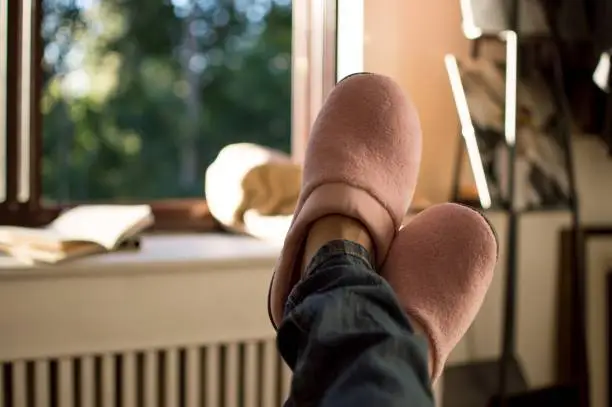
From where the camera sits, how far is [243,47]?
5.92 ft

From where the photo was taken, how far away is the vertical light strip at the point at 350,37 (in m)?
1.50

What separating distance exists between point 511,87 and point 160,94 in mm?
777

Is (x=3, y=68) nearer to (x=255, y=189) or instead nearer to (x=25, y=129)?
(x=25, y=129)

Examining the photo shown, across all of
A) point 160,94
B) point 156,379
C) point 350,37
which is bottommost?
point 156,379

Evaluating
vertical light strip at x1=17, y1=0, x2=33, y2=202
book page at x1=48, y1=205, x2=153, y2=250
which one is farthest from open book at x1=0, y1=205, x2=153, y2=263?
vertical light strip at x1=17, y1=0, x2=33, y2=202

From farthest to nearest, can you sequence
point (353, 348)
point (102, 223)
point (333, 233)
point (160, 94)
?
point (160, 94), point (102, 223), point (333, 233), point (353, 348)

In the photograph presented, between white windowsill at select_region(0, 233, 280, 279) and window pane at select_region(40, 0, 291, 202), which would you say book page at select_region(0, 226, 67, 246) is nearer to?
white windowsill at select_region(0, 233, 280, 279)

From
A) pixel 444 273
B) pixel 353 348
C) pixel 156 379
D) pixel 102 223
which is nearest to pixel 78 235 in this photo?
pixel 102 223

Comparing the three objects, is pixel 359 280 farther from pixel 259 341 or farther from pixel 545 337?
pixel 545 337

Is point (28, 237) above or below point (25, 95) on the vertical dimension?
below

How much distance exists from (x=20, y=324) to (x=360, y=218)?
518mm

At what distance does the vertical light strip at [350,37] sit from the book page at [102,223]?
476mm

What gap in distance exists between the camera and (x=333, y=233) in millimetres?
1006

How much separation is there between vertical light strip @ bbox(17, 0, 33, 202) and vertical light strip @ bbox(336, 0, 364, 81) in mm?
569
